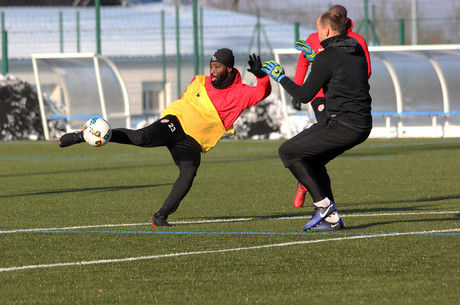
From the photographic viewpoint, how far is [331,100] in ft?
24.3

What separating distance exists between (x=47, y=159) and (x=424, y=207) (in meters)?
10.3

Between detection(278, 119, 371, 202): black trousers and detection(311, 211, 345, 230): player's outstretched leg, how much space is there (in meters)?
0.17

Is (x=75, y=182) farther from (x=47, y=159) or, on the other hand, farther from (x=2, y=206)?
(x=47, y=159)

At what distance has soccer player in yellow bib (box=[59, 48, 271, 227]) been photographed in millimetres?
8055

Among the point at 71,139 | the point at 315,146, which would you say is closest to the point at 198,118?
the point at 71,139

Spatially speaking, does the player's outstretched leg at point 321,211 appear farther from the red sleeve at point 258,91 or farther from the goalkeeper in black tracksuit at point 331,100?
the red sleeve at point 258,91

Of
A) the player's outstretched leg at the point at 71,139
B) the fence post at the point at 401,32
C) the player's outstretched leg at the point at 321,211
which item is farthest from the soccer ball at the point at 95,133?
the fence post at the point at 401,32

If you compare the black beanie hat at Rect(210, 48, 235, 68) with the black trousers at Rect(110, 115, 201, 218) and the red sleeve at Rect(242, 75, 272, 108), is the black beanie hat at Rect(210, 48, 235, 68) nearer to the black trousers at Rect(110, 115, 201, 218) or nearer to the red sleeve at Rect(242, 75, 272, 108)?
the red sleeve at Rect(242, 75, 272, 108)

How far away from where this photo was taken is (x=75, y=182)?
13008 millimetres

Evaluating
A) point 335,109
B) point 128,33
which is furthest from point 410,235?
point 128,33

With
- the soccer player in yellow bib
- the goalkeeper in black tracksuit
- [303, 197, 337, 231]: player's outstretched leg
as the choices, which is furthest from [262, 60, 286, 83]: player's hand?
[303, 197, 337, 231]: player's outstretched leg

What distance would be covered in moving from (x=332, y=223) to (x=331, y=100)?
3.26ft

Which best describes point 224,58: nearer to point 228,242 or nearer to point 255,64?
point 255,64

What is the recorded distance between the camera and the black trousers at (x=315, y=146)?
24.2 ft
